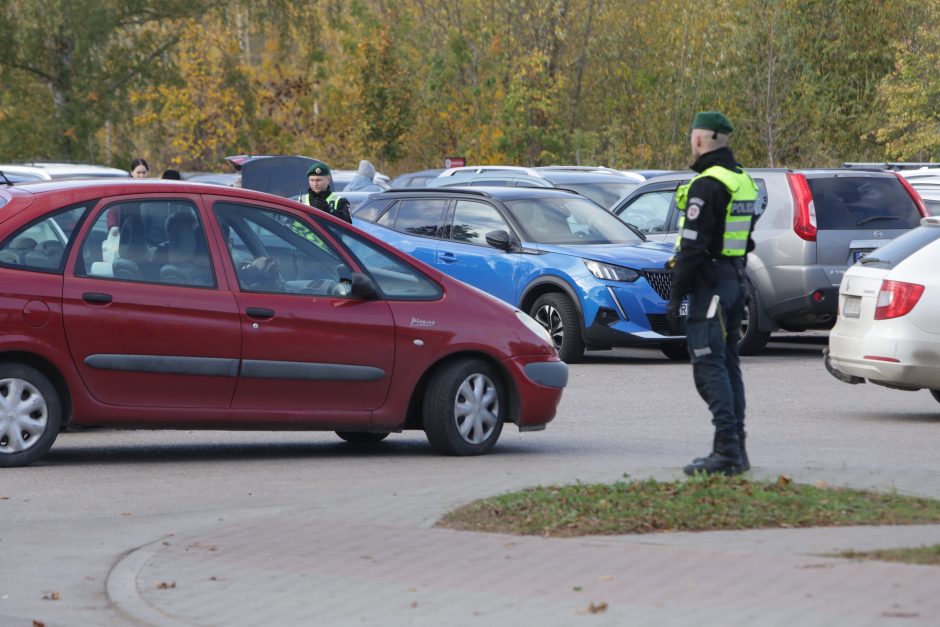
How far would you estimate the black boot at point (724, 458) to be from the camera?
29.1 ft

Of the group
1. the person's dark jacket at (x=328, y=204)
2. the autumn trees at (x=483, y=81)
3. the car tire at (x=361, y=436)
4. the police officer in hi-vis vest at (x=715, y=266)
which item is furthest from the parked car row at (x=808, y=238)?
the autumn trees at (x=483, y=81)

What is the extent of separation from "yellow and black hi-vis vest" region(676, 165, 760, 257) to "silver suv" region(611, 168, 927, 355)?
26.5 feet

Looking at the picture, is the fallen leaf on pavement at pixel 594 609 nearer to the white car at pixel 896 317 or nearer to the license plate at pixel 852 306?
the white car at pixel 896 317

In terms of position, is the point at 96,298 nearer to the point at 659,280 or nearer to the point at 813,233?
the point at 659,280

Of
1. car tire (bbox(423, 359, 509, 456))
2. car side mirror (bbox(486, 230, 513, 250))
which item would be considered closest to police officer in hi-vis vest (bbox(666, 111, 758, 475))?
car tire (bbox(423, 359, 509, 456))

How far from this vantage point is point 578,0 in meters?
50.8

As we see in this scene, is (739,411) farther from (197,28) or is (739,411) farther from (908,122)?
(197,28)

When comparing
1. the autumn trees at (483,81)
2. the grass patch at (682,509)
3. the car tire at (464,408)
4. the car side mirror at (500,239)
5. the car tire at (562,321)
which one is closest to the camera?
the grass patch at (682,509)

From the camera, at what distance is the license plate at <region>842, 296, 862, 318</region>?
40.9 feet

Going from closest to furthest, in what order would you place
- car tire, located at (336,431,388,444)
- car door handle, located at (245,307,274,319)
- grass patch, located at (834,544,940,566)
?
grass patch, located at (834,544,940,566), car door handle, located at (245,307,274,319), car tire, located at (336,431,388,444)

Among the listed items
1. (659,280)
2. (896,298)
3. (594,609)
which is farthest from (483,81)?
(594,609)

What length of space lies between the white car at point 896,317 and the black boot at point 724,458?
12.1 ft

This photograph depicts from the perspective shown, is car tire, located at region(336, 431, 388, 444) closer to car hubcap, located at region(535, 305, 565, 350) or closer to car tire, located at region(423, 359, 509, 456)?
car tire, located at region(423, 359, 509, 456)

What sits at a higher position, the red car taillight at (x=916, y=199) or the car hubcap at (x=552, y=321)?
the red car taillight at (x=916, y=199)
